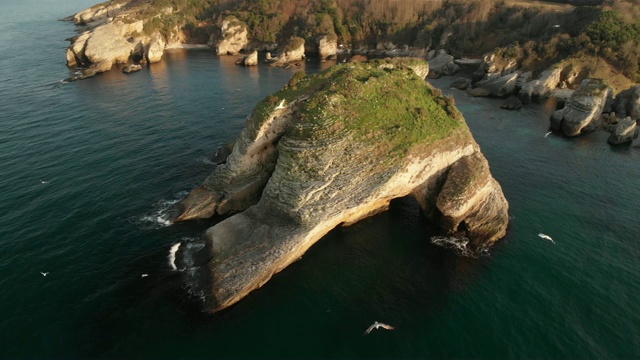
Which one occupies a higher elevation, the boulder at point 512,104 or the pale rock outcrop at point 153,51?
the pale rock outcrop at point 153,51

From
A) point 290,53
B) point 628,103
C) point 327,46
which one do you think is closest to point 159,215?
point 628,103

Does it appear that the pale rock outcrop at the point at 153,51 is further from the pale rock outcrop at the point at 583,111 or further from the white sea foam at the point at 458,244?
the pale rock outcrop at the point at 583,111

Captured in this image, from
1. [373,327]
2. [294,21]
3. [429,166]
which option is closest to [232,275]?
[373,327]

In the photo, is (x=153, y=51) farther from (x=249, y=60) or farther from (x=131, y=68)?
(x=249, y=60)

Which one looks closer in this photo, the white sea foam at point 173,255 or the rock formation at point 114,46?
the white sea foam at point 173,255

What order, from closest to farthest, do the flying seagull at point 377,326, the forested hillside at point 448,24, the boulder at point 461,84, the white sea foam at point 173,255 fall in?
1. the flying seagull at point 377,326
2. the white sea foam at point 173,255
3. the forested hillside at point 448,24
4. the boulder at point 461,84

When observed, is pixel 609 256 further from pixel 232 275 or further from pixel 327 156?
pixel 232 275

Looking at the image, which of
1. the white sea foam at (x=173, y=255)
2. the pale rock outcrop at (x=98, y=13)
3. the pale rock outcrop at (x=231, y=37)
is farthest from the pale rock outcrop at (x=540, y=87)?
the pale rock outcrop at (x=98, y=13)
